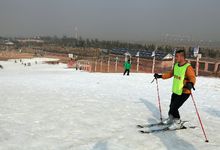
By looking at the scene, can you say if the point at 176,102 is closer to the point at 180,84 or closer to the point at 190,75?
the point at 180,84

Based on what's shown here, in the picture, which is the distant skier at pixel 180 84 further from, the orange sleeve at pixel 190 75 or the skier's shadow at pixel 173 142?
the skier's shadow at pixel 173 142

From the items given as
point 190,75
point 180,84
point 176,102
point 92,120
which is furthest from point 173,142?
point 92,120

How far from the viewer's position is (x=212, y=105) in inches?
529

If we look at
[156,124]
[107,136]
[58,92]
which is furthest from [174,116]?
[58,92]

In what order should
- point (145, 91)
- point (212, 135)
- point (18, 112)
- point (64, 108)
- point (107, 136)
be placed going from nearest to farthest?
point (107, 136) → point (212, 135) → point (18, 112) → point (64, 108) → point (145, 91)

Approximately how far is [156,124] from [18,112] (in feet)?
13.4

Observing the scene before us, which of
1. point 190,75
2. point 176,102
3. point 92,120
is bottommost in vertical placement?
point 92,120

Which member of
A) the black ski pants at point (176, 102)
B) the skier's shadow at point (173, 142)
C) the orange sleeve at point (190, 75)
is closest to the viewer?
the skier's shadow at point (173, 142)

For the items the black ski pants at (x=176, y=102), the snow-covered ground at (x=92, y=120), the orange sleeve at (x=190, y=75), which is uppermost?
the orange sleeve at (x=190, y=75)

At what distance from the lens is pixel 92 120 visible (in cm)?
1000

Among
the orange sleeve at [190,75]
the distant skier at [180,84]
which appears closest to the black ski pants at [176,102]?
the distant skier at [180,84]

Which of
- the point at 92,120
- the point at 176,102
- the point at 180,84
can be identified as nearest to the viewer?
the point at 180,84

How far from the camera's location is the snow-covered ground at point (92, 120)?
7766 mm

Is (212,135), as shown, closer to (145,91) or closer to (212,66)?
(145,91)
